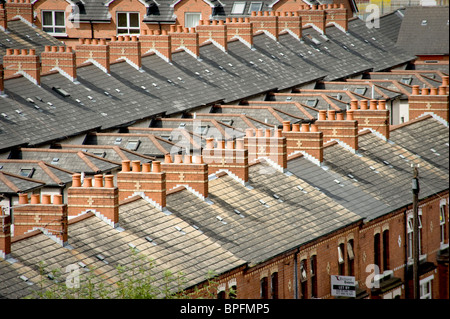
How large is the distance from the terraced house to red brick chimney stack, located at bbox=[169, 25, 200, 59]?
→ 0.29 ft

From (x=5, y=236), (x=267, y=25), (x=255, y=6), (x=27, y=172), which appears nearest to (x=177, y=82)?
(x=267, y=25)

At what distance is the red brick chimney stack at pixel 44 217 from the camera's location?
101 feet

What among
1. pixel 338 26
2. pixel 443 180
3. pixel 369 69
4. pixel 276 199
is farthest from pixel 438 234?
pixel 338 26

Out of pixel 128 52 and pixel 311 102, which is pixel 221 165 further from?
pixel 311 102

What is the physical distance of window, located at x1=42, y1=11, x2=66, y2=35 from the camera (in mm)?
88188

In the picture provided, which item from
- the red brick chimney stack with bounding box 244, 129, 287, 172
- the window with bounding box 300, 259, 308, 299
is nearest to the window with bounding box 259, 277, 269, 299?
the window with bounding box 300, 259, 308, 299

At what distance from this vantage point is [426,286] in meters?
46.5

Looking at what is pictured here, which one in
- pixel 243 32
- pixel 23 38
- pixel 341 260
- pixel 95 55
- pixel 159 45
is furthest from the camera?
pixel 243 32

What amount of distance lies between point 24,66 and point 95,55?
256 inches

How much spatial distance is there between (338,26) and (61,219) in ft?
189

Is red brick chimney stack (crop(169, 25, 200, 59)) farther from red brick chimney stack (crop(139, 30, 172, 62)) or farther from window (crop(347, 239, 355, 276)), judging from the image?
window (crop(347, 239, 355, 276))

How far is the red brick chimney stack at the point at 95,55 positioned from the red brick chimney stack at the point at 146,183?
1027 inches

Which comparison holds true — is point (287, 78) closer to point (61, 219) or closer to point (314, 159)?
point (314, 159)

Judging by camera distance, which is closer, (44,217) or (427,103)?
(44,217)
